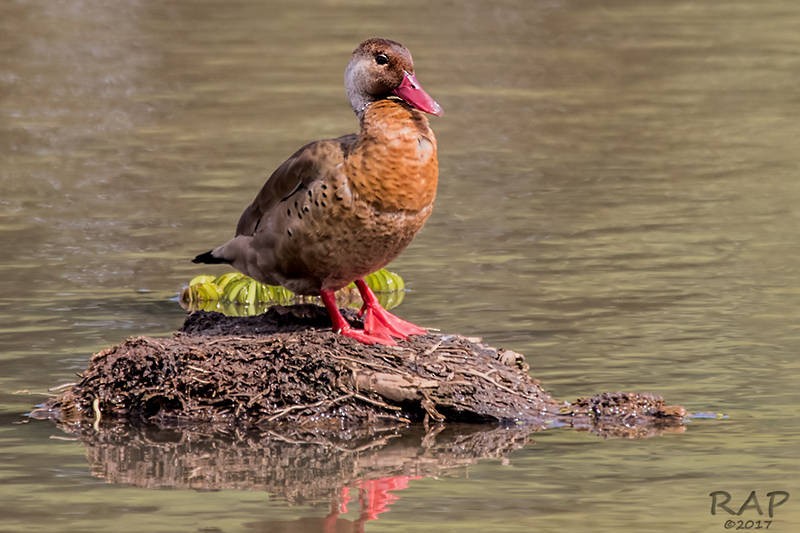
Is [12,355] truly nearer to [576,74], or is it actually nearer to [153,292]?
[153,292]

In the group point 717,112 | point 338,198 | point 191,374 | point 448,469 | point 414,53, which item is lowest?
point 448,469

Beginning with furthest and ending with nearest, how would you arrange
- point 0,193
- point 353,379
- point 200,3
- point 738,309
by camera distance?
point 200,3, point 0,193, point 738,309, point 353,379

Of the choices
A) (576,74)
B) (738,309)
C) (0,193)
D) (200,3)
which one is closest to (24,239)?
(0,193)

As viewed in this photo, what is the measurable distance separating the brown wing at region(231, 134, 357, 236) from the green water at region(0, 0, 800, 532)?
178 cm

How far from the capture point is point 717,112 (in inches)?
882

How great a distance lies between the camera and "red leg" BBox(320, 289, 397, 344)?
33.2 feet

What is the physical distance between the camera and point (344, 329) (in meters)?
10.2

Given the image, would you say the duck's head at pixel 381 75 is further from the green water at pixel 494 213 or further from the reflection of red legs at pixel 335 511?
the reflection of red legs at pixel 335 511

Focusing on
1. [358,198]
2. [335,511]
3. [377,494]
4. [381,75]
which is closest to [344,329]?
[358,198]

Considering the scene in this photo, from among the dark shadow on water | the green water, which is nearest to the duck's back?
the dark shadow on water

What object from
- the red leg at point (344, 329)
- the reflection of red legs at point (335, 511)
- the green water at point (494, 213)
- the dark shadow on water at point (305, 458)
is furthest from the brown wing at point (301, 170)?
the reflection of red legs at point (335, 511)

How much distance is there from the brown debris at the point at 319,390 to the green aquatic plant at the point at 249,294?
10.5 ft

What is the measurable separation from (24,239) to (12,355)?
4.25m

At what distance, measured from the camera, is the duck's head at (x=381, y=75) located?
32.8ft
